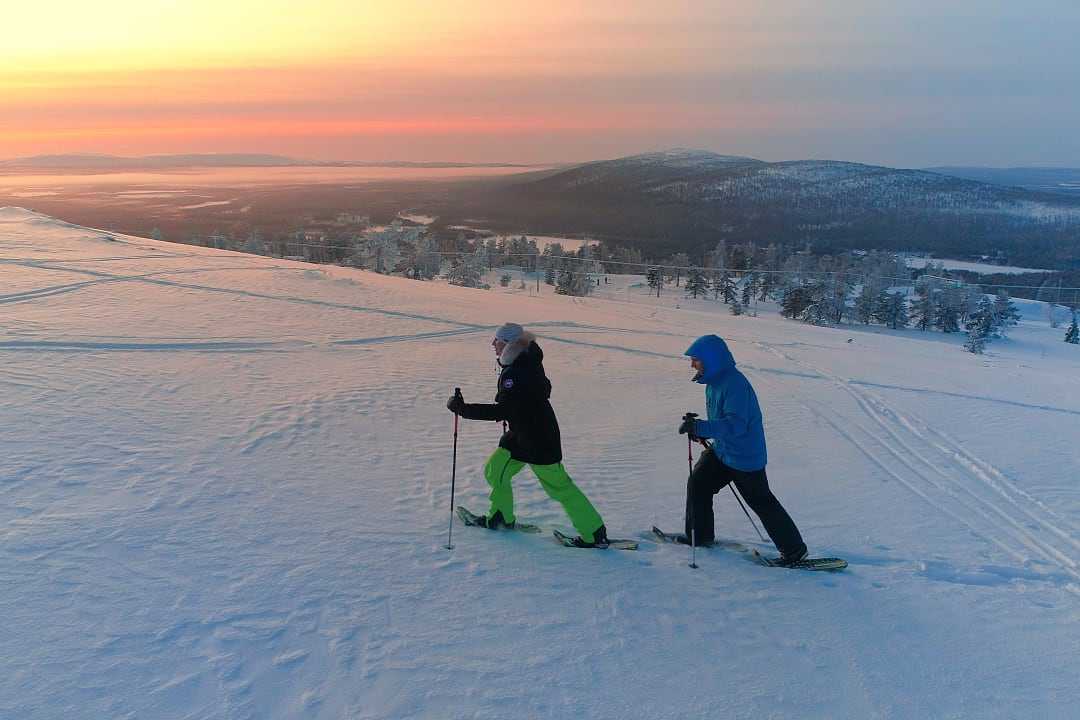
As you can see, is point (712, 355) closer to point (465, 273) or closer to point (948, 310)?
point (465, 273)

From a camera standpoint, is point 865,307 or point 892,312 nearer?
point 892,312

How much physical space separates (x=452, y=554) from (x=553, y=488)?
0.97 metres

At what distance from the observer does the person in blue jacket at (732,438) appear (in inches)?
206

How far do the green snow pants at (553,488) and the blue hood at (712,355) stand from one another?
139 centimetres

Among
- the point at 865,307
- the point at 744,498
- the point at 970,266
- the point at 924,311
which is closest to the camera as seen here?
the point at 744,498

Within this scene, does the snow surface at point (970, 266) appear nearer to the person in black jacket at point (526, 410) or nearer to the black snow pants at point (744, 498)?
the black snow pants at point (744, 498)

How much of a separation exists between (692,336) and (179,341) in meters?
11.9

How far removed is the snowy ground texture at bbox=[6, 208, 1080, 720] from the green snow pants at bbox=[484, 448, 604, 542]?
29cm

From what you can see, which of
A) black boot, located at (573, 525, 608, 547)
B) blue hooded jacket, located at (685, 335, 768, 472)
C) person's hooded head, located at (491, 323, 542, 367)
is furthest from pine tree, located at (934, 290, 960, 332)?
person's hooded head, located at (491, 323, 542, 367)

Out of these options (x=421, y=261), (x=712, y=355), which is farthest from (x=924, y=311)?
(x=712, y=355)

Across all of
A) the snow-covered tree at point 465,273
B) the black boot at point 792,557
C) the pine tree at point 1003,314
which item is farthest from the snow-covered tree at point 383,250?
the black boot at point 792,557

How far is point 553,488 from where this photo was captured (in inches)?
215

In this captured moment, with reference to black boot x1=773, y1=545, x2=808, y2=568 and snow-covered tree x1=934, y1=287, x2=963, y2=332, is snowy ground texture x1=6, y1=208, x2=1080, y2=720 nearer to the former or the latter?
black boot x1=773, y1=545, x2=808, y2=568

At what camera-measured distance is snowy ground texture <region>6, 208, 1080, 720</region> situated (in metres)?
3.81
